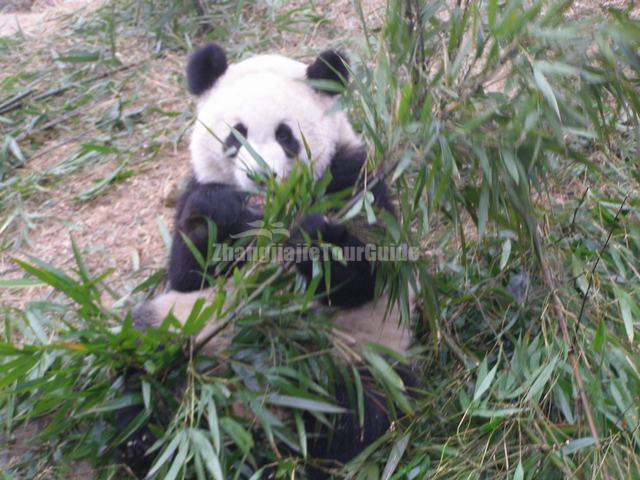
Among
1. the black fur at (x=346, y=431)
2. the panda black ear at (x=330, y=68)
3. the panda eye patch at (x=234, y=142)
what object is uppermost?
the panda black ear at (x=330, y=68)

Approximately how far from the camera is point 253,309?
92.8 inches

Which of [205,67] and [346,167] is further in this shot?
[205,67]

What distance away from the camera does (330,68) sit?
269cm

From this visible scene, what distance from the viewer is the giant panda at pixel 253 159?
2582 millimetres

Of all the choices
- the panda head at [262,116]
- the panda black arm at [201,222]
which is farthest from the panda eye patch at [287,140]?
the panda black arm at [201,222]

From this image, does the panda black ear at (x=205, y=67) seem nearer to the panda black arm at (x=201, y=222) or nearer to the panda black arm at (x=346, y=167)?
the panda black arm at (x=201, y=222)

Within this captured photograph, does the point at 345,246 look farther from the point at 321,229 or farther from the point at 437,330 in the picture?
the point at 437,330

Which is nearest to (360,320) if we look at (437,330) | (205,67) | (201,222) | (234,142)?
(437,330)

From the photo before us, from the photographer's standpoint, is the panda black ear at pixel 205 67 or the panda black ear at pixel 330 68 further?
→ the panda black ear at pixel 205 67

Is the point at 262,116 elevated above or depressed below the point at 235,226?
above

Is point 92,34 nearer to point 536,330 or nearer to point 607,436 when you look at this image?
point 536,330

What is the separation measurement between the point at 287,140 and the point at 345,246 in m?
0.61

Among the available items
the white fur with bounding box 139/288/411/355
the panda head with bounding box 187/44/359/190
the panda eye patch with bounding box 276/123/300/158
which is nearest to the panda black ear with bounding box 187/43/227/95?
the panda head with bounding box 187/44/359/190

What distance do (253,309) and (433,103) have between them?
787mm
